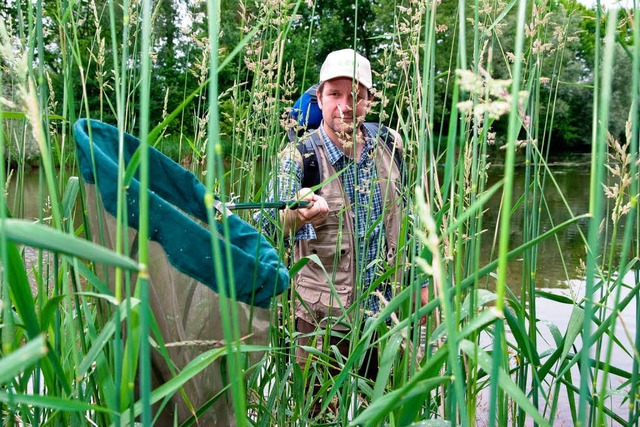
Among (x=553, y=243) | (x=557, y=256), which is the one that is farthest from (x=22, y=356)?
(x=553, y=243)

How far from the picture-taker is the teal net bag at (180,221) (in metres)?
0.90

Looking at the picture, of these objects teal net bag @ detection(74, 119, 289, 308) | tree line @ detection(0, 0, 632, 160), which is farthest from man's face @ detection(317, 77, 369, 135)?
teal net bag @ detection(74, 119, 289, 308)

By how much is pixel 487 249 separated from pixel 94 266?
237 inches

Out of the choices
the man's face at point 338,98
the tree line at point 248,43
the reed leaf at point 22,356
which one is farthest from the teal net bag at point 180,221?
the man's face at point 338,98

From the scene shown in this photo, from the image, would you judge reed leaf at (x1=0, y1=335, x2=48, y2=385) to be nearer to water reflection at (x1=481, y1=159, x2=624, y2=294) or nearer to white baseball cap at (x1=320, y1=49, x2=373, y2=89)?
water reflection at (x1=481, y1=159, x2=624, y2=294)

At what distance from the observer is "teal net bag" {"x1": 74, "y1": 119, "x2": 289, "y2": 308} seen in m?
0.90

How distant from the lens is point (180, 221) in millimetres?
912

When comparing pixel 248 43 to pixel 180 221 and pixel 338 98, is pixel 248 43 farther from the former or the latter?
pixel 180 221

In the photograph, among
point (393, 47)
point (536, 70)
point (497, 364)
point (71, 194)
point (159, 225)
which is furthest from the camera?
point (393, 47)

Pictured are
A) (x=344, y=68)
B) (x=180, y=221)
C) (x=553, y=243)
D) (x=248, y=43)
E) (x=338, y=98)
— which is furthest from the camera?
(x=553, y=243)

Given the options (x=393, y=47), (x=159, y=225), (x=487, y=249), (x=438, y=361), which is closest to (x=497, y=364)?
(x=438, y=361)

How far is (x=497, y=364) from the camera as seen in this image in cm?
60

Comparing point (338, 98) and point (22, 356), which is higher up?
point (338, 98)

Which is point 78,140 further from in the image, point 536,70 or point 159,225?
point 536,70
